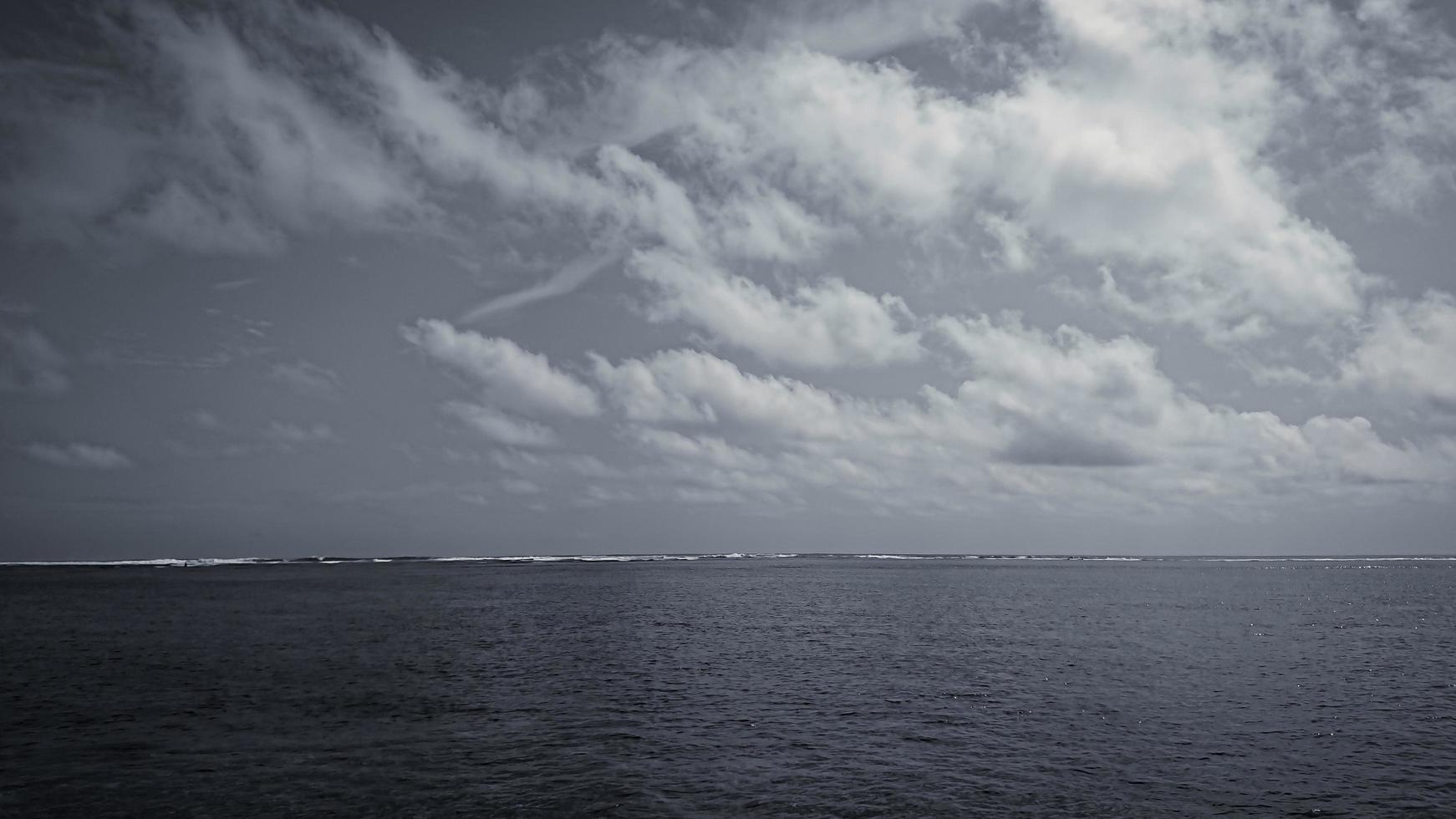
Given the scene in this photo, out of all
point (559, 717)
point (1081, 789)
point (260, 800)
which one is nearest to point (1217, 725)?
point (1081, 789)

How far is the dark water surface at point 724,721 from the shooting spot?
36312 mm

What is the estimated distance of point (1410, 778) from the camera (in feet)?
131

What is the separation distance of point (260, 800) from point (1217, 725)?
180 feet

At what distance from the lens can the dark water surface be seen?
36.3 meters

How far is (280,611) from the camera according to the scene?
13112 centimetres

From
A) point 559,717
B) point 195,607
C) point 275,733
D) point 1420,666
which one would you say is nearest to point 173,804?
point 275,733

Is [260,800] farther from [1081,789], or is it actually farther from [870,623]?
[870,623]

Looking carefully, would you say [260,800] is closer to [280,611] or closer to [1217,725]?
[1217,725]

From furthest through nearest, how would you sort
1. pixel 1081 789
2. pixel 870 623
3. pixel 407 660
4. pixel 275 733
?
1. pixel 870 623
2. pixel 407 660
3. pixel 275 733
4. pixel 1081 789

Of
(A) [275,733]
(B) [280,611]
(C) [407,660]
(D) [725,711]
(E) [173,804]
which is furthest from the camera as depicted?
(B) [280,611]

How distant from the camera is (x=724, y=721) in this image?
51.5 m

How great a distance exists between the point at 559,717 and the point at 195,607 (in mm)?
119615

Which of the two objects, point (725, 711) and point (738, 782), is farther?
point (725, 711)

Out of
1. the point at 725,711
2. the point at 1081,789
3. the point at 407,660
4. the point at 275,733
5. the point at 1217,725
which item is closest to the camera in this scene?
the point at 1081,789
